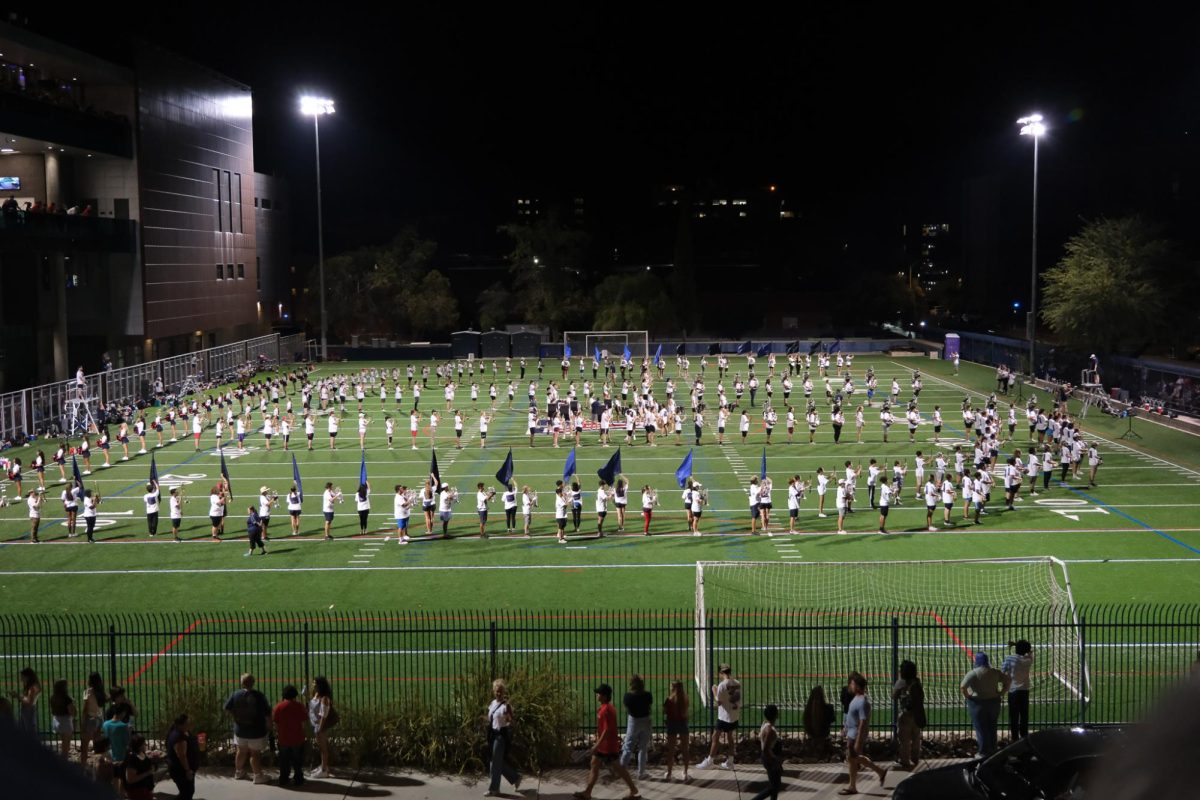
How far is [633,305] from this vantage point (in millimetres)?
78500

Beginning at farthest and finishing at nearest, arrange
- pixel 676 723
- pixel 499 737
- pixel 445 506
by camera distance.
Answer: pixel 445 506, pixel 676 723, pixel 499 737

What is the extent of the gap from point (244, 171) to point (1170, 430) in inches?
1917

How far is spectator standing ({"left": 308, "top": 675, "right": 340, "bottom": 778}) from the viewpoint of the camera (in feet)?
35.7

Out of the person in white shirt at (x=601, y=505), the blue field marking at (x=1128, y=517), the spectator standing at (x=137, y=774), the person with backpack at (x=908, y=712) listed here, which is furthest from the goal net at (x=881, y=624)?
the spectator standing at (x=137, y=774)

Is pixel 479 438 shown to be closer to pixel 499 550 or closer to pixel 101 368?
pixel 499 550

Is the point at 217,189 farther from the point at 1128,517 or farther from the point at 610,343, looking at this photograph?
the point at 1128,517

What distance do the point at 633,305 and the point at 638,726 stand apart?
68156 mm

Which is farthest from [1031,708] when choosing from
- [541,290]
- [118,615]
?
[541,290]

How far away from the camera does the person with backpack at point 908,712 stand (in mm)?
10969

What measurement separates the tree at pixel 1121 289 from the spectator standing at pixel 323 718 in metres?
46.1

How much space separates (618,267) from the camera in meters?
99.5

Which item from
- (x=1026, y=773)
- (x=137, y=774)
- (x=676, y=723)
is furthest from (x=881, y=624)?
(x=137, y=774)

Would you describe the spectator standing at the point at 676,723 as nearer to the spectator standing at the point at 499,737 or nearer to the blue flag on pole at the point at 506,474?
the spectator standing at the point at 499,737

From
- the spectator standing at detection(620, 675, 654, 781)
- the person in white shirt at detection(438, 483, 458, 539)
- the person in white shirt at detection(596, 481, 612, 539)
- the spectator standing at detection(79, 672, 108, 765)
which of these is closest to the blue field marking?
the person in white shirt at detection(596, 481, 612, 539)
